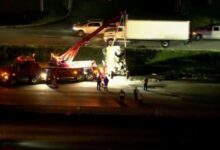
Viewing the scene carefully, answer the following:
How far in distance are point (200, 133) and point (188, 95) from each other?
38.2 ft

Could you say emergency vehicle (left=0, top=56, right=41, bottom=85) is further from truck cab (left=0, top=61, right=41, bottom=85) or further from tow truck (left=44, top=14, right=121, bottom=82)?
tow truck (left=44, top=14, right=121, bottom=82)

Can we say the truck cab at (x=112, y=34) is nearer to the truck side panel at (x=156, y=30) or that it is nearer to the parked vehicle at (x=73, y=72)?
the truck side panel at (x=156, y=30)

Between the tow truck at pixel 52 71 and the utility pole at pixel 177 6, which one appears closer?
the tow truck at pixel 52 71

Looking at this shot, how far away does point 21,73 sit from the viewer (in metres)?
45.2

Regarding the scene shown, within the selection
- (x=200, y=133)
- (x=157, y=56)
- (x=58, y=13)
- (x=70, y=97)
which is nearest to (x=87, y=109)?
(x=70, y=97)

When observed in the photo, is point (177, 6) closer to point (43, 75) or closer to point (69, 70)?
point (69, 70)

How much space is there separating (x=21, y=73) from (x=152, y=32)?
1695 cm

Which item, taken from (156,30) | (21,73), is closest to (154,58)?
(156,30)

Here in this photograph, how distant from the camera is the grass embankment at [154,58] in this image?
167ft

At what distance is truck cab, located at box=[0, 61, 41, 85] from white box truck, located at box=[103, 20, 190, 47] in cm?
1302

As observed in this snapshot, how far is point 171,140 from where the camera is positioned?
97.6 ft

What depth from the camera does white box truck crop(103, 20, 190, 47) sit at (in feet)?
191

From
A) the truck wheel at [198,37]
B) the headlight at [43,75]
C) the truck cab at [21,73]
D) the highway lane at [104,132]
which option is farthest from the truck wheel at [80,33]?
the highway lane at [104,132]

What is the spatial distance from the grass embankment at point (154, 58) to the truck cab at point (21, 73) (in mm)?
7367
